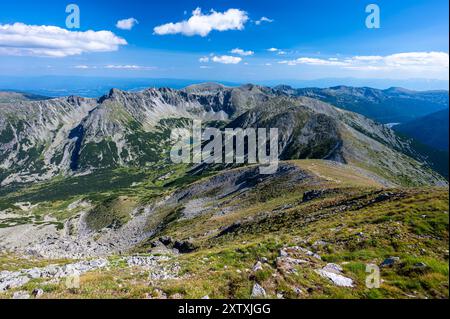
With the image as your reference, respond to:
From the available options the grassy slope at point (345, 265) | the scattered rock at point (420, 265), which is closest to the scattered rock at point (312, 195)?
the grassy slope at point (345, 265)

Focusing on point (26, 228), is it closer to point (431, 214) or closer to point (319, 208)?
point (319, 208)

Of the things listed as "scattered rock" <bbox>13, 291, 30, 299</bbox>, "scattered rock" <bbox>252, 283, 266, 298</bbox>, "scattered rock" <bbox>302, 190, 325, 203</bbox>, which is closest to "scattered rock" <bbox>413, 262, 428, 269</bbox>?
"scattered rock" <bbox>252, 283, 266, 298</bbox>

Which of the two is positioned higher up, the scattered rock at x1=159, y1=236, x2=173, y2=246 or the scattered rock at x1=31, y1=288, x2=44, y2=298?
the scattered rock at x1=31, y1=288, x2=44, y2=298

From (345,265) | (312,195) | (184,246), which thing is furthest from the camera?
(312,195)

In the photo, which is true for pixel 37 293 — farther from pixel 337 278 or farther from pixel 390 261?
pixel 390 261

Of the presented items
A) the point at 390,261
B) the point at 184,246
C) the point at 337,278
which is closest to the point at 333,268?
the point at 337,278

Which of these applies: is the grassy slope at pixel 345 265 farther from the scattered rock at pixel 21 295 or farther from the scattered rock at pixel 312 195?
the scattered rock at pixel 312 195

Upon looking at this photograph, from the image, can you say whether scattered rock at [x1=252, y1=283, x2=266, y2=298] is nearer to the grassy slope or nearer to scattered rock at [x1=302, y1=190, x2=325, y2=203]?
the grassy slope

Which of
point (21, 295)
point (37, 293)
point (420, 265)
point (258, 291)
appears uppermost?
point (420, 265)
